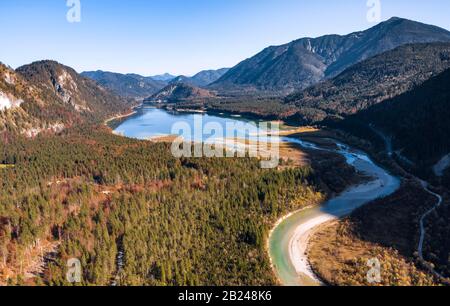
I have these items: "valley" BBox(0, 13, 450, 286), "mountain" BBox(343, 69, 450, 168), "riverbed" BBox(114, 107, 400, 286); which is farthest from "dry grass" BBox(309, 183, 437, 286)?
"mountain" BBox(343, 69, 450, 168)

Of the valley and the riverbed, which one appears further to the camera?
the riverbed

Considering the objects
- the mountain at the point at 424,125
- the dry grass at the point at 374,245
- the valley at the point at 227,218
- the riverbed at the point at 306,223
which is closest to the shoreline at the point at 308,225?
the riverbed at the point at 306,223

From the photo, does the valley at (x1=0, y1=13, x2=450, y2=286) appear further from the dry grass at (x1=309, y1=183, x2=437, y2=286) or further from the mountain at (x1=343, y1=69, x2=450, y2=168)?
the mountain at (x1=343, y1=69, x2=450, y2=168)

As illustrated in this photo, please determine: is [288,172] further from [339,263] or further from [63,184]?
[63,184]

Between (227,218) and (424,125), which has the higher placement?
(424,125)

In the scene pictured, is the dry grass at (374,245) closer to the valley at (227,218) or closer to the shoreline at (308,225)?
the valley at (227,218)

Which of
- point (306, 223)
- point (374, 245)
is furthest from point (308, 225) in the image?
point (374, 245)

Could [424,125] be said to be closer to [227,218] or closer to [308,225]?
[308,225]
